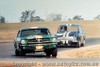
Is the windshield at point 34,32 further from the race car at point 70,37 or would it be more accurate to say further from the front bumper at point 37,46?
the race car at point 70,37

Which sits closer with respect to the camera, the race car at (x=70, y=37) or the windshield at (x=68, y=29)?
the race car at (x=70, y=37)

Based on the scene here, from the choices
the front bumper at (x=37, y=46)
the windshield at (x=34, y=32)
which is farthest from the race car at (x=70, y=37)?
the front bumper at (x=37, y=46)

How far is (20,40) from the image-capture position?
61.6 feet

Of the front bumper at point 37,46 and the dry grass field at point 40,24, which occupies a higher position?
the front bumper at point 37,46

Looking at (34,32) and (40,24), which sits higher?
(34,32)

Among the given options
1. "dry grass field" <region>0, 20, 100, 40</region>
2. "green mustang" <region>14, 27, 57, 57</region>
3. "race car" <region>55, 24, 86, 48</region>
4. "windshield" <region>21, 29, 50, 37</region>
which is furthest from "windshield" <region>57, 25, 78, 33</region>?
"dry grass field" <region>0, 20, 100, 40</region>

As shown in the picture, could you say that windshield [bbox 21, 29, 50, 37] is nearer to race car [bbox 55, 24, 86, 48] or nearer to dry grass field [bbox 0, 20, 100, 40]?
A: race car [bbox 55, 24, 86, 48]

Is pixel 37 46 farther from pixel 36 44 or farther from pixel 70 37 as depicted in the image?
pixel 70 37

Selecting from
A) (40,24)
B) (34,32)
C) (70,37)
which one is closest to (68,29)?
(70,37)

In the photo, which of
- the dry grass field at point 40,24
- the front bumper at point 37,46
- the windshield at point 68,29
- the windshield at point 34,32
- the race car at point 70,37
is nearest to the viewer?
the front bumper at point 37,46

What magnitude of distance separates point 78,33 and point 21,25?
33009 millimetres

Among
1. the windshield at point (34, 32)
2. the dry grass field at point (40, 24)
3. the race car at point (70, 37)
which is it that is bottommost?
the dry grass field at point (40, 24)

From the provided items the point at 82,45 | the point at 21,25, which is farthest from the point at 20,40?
the point at 21,25

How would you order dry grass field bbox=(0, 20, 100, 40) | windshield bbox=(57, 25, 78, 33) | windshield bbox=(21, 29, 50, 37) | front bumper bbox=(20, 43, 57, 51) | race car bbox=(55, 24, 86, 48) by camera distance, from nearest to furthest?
front bumper bbox=(20, 43, 57, 51) → windshield bbox=(21, 29, 50, 37) → race car bbox=(55, 24, 86, 48) → windshield bbox=(57, 25, 78, 33) → dry grass field bbox=(0, 20, 100, 40)
